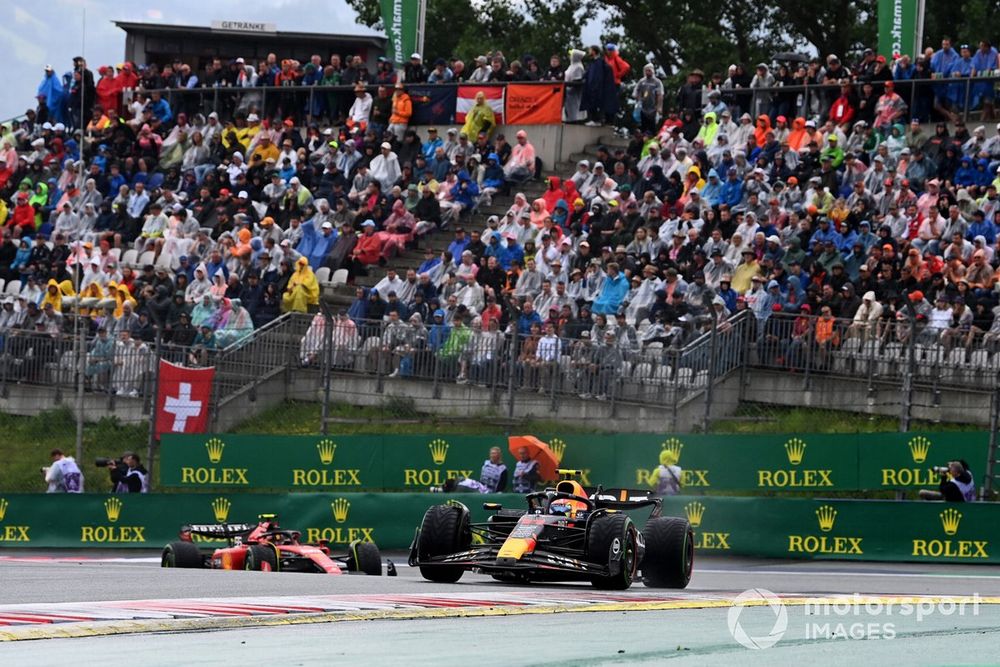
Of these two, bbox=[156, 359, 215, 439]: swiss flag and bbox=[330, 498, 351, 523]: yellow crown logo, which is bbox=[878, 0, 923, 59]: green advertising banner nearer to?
bbox=[330, 498, 351, 523]: yellow crown logo

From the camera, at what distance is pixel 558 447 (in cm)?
2212

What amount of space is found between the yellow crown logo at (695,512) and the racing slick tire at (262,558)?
5.93m

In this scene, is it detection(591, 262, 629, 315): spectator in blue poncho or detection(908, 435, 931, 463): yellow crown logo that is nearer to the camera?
detection(908, 435, 931, 463): yellow crown logo

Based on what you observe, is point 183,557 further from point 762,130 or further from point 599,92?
point 599,92

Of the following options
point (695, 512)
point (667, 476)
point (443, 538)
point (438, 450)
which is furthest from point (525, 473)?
point (443, 538)

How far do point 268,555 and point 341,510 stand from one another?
5.80m

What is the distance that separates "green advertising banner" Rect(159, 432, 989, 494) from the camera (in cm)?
→ 2031

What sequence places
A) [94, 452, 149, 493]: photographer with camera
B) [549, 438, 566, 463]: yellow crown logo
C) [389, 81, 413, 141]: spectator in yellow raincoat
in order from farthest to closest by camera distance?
[389, 81, 413, 141]: spectator in yellow raincoat, [94, 452, 149, 493]: photographer with camera, [549, 438, 566, 463]: yellow crown logo

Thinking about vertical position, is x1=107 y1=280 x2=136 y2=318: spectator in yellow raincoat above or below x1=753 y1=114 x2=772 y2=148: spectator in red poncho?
below

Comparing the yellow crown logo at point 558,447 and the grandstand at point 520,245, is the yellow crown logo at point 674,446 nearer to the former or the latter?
the grandstand at point 520,245

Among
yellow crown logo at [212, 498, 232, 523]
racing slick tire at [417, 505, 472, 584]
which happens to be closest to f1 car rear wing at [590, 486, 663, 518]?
racing slick tire at [417, 505, 472, 584]

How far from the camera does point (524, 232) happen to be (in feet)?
91.5

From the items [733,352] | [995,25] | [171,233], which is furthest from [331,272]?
[995,25]

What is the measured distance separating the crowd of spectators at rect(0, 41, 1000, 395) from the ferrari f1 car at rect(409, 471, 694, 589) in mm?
6280
